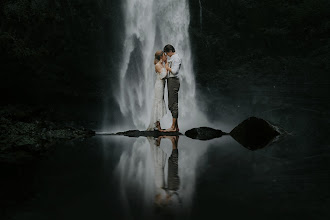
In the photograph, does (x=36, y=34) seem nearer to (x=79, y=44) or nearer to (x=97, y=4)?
(x=79, y=44)

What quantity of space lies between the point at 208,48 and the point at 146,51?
1771cm

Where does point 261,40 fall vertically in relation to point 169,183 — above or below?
above

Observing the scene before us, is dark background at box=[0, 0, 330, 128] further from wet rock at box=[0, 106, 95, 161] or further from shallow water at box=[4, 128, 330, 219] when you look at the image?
shallow water at box=[4, 128, 330, 219]

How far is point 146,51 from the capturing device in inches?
613

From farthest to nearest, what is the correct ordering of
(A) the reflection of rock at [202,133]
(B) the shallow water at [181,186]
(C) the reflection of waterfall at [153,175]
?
(A) the reflection of rock at [202,133] → (C) the reflection of waterfall at [153,175] → (B) the shallow water at [181,186]

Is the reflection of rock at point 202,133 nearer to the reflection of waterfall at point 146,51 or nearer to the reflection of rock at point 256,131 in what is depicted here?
the reflection of rock at point 256,131

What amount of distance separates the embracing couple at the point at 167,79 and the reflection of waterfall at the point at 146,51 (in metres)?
3.81

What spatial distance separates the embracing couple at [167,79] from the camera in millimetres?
10284

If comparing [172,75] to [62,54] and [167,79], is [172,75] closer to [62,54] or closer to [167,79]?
[167,79]

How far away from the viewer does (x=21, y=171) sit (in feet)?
17.4

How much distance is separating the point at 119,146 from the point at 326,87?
81.9ft

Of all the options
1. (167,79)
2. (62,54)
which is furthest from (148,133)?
(62,54)

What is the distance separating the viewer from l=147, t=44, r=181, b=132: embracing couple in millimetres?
10284

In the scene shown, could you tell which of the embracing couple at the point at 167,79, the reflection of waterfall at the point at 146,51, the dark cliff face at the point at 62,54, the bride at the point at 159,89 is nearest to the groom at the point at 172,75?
the embracing couple at the point at 167,79
